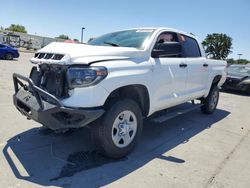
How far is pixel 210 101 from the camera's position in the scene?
7.28 metres

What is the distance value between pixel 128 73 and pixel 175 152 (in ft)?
5.29

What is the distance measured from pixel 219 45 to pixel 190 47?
55.5 m

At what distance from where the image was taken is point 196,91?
6.12 metres

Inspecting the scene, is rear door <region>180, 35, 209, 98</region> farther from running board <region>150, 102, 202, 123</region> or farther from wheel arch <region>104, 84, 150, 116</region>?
wheel arch <region>104, 84, 150, 116</region>

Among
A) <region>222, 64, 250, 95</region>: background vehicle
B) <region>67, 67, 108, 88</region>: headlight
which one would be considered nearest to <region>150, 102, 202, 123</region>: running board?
<region>67, 67, 108, 88</region>: headlight

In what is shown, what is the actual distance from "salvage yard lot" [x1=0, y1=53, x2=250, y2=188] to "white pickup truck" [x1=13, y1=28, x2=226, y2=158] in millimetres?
406

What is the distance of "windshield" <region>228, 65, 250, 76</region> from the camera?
13453 mm

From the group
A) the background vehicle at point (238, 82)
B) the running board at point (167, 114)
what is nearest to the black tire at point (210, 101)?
the running board at point (167, 114)

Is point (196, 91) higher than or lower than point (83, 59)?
lower

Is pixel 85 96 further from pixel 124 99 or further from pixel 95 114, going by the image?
pixel 124 99

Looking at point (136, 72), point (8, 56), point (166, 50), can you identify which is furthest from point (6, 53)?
point (136, 72)

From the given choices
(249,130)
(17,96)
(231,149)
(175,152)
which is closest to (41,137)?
(17,96)

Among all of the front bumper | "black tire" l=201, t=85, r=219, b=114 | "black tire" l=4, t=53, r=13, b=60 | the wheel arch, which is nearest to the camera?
the front bumper

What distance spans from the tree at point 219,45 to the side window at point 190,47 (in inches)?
2086
